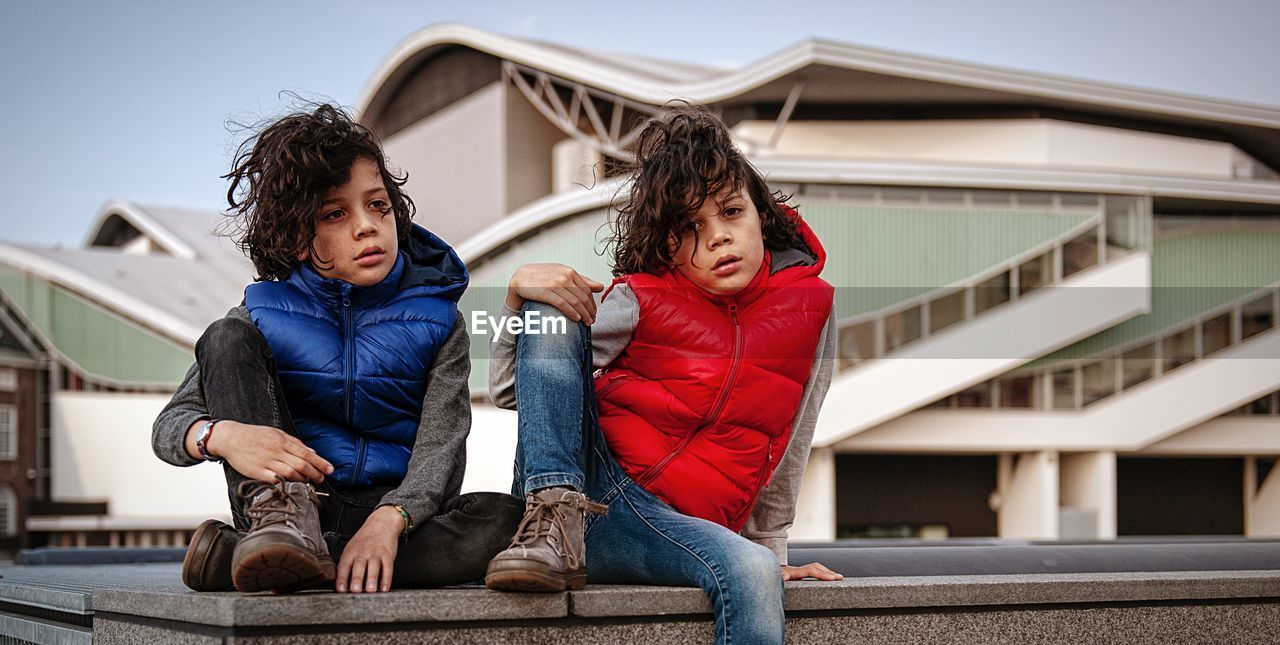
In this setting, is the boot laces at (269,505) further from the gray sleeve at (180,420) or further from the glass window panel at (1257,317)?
the glass window panel at (1257,317)

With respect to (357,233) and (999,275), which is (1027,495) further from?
(357,233)

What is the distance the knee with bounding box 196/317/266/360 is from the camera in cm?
289

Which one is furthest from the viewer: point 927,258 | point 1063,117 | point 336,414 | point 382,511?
point 1063,117

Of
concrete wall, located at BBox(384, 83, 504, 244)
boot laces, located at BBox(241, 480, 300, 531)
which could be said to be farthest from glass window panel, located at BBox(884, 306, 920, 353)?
boot laces, located at BBox(241, 480, 300, 531)

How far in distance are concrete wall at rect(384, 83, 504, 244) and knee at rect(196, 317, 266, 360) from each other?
101 feet

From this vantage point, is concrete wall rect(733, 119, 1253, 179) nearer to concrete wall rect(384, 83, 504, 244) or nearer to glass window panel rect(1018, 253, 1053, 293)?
glass window panel rect(1018, 253, 1053, 293)

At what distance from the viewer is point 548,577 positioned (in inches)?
109

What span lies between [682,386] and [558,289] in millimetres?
507

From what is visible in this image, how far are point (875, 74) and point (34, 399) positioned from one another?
90.9 ft

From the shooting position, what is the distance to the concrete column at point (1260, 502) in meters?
28.3

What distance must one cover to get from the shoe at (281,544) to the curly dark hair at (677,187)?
124 centimetres

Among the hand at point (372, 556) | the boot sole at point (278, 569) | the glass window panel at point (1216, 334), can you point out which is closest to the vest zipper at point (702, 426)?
the hand at point (372, 556)

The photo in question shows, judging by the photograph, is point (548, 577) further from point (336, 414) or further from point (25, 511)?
point (25, 511)

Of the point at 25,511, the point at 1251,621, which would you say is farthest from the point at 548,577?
the point at 25,511
